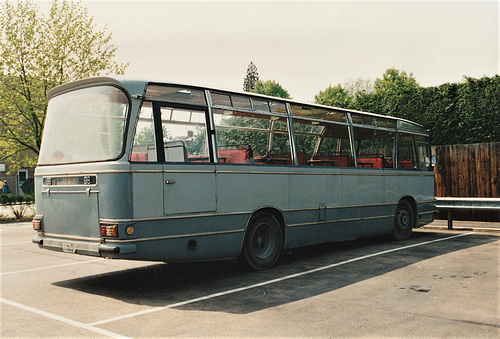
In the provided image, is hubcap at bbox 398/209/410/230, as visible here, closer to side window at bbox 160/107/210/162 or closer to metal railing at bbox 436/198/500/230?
metal railing at bbox 436/198/500/230

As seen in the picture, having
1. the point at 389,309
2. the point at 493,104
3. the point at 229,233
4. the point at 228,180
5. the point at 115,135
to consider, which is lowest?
the point at 389,309

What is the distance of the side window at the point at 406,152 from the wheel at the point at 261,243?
16.3ft

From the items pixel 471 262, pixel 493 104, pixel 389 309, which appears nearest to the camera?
pixel 389 309

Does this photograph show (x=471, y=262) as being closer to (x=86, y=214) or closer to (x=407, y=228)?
(x=407, y=228)

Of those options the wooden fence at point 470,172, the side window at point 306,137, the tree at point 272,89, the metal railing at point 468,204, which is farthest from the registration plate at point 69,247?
the tree at point 272,89

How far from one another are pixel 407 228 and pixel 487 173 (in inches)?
195

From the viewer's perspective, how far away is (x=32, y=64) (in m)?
25.5

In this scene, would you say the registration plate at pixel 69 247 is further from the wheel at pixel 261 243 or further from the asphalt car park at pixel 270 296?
the wheel at pixel 261 243

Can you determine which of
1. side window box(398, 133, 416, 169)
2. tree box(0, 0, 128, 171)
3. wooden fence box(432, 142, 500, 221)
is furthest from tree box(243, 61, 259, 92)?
side window box(398, 133, 416, 169)

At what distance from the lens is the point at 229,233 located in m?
8.20

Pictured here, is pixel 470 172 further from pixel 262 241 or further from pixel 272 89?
A: pixel 272 89

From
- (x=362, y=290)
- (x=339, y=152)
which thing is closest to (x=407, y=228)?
(x=339, y=152)

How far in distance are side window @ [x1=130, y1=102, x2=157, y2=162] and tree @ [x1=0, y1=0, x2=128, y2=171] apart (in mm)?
19955

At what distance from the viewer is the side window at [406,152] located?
507 inches
